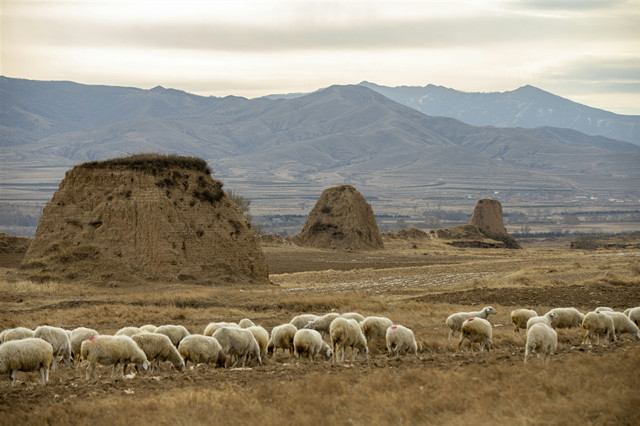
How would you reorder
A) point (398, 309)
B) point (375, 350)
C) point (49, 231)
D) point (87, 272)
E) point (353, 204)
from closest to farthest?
point (375, 350)
point (398, 309)
point (87, 272)
point (49, 231)
point (353, 204)

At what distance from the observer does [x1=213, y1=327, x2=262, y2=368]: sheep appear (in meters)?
18.2

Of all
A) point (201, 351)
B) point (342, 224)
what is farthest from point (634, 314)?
point (342, 224)

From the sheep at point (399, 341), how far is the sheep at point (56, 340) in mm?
7879

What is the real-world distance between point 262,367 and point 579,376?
6.92 m

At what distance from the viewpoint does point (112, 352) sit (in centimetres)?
1634

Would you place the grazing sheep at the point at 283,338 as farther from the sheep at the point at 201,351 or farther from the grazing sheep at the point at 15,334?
the grazing sheep at the point at 15,334

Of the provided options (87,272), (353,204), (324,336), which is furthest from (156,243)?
(353,204)

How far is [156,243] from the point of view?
128 ft

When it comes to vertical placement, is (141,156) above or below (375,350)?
above

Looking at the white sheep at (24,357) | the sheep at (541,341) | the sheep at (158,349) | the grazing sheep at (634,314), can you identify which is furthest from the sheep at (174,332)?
the grazing sheep at (634,314)

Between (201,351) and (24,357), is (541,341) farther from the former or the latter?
(24,357)

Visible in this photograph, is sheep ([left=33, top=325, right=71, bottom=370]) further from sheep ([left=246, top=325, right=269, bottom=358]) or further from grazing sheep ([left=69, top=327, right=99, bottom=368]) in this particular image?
sheep ([left=246, top=325, right=269, bottom=358])

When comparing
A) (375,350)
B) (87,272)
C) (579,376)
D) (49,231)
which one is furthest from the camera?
(49,231)

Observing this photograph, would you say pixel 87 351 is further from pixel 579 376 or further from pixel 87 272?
pixel 87 272
